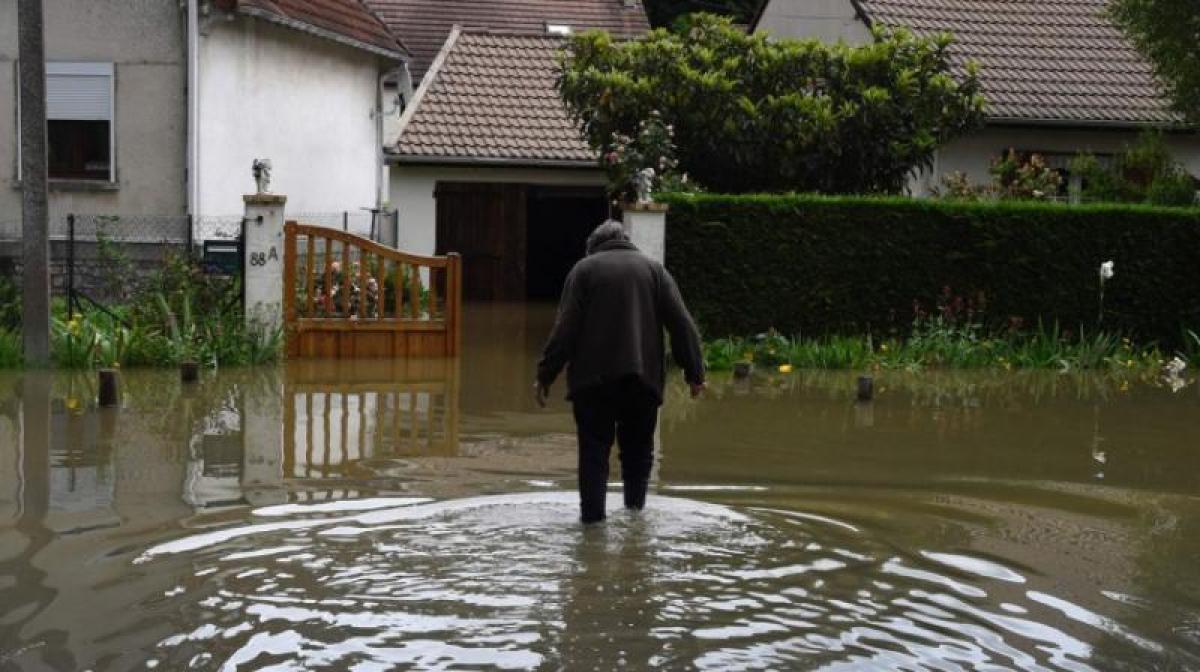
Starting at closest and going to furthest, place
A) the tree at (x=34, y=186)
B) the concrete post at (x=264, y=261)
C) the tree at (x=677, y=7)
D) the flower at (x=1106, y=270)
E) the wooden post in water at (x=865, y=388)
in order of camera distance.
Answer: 1. the wooden post in water at (x=865, y=388)
2. the tree at (x=34, y=186)
3. the concrete post at (x=264, y=261)
4. the flower at (x=1106, y=270)
5. the tree at (x=677, y=7)

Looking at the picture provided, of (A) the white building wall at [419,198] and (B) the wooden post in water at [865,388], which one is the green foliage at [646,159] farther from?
(A) the white building wall at [419,198]

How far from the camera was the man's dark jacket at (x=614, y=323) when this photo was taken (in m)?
9.61

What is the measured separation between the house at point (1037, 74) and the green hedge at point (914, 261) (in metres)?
5.50

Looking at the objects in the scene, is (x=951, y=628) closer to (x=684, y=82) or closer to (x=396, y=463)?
(x=396, y=463)

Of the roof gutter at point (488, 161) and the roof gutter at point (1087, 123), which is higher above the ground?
the roof gutter at point (1087, 123)

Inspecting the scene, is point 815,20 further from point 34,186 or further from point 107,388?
point 107,388

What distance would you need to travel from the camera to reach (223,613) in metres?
7.59

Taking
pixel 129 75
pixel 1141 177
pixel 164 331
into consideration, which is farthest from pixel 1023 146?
pixel 164 331

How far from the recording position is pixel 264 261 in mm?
18906

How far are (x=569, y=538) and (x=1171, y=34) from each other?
16153 mm

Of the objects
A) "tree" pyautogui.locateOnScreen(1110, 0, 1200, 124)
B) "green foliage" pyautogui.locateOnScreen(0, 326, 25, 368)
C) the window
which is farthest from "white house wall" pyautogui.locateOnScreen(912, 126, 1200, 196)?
"green foliage" pyautogui.locateOnScreen(0, 326, 25, 368)

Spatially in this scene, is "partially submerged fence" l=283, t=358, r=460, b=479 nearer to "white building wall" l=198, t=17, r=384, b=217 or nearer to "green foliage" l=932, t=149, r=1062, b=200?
"white building wall" l=198, t=17, r=384, b=217

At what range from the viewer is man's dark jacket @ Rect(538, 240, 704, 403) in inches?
378

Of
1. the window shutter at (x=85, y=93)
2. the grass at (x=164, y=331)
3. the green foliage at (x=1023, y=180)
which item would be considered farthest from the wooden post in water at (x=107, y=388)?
the green foliage at (x=1023, y=180)
